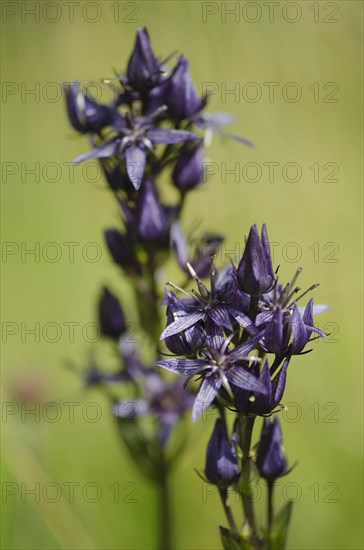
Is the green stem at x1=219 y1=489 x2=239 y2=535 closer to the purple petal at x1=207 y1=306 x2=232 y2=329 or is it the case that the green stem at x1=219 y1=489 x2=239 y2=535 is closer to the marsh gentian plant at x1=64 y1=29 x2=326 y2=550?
the marsh gentian plant at x1=64 y1=29 x2=326 y2=550

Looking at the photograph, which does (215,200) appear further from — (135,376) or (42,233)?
(135,376)

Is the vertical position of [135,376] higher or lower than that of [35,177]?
lower

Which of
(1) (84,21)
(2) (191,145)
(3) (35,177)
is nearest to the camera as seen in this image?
(2) (191,145)

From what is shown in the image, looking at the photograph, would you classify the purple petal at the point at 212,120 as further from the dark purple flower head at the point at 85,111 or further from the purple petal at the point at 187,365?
the purple petal at the point at 187,365

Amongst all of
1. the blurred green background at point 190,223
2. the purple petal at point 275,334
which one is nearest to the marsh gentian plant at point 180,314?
the purple petal at point 275,334

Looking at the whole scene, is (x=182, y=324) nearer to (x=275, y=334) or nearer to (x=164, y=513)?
(x=275, y=334)

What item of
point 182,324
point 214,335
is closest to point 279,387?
point 214,335

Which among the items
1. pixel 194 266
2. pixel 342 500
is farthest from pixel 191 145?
pixel 342 500

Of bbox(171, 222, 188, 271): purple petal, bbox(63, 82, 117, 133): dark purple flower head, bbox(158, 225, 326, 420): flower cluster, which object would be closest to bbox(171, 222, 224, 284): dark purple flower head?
bbox(171, 222, 188, 271): purple petal
